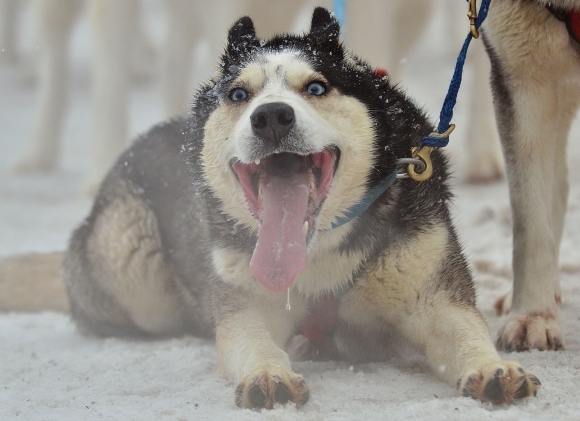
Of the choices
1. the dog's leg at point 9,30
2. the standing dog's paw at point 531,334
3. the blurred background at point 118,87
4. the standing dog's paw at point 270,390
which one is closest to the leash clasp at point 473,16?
the standing dog's paw at point 531,334

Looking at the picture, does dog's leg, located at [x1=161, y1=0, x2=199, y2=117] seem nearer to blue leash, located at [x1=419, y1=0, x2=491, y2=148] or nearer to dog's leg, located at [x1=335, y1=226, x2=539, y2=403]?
blue leash, located at [x1=419, y1=0, x2=491, y2=148]

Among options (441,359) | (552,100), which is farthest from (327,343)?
(552,100)

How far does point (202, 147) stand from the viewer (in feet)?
9.19

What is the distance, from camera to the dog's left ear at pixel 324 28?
2.76 metres

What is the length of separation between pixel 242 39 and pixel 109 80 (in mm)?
4376

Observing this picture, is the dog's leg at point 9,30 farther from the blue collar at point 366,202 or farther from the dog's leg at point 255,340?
the blue collar at point 366,202

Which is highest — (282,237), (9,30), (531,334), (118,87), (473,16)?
(9,30)

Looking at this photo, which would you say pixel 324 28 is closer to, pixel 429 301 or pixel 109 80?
pixel 429 301

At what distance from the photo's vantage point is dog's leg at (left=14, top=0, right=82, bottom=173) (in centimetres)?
810

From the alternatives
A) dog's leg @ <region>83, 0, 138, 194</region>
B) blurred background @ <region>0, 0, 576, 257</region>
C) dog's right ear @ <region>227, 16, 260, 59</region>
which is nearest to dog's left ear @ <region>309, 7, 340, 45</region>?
dog's right ear @ <region>227, 16, 260, 59</region>

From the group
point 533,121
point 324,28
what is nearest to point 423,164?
point 324,28

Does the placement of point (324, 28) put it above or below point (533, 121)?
above

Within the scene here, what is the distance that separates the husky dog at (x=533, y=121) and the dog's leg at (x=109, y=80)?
431 cm

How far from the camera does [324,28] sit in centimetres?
281
